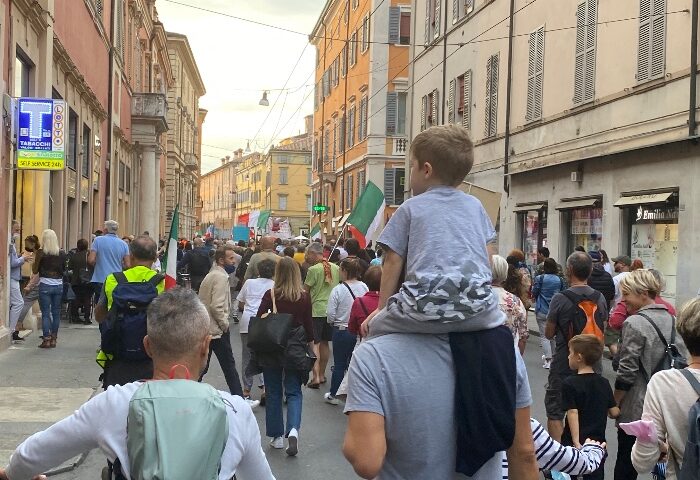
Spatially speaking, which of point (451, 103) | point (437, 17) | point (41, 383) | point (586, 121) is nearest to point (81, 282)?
point (41, 383)

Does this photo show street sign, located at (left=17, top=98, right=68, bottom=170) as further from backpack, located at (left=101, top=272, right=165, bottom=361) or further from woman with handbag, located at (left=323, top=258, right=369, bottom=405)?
backpack, located at (left=101, top=272, right=165, bottom=361)

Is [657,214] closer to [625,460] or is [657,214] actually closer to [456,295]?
[625,460]

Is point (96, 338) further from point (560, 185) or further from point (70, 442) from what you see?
point (70, 442)

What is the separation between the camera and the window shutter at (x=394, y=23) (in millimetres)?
45312

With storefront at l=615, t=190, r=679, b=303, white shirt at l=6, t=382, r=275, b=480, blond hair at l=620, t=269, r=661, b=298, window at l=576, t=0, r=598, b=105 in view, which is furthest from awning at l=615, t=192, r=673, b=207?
white shirt at l=6, t=382, r=275, b=480

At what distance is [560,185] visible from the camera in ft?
72.0

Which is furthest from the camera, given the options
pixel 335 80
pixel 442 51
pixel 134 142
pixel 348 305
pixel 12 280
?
pixel 335 80

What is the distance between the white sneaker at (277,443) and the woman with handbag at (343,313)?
2126 millimetres

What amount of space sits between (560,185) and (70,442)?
20.0 m

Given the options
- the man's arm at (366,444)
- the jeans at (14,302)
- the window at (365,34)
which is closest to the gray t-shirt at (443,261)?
the man's arm at (366,444)

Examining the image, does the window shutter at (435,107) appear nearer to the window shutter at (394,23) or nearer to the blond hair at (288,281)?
the window shutter at (394,23)

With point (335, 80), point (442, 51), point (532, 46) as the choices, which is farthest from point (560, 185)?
point (335, 80)

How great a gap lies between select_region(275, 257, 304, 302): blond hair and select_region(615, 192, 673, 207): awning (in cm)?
1009

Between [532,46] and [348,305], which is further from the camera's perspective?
[532,46]
